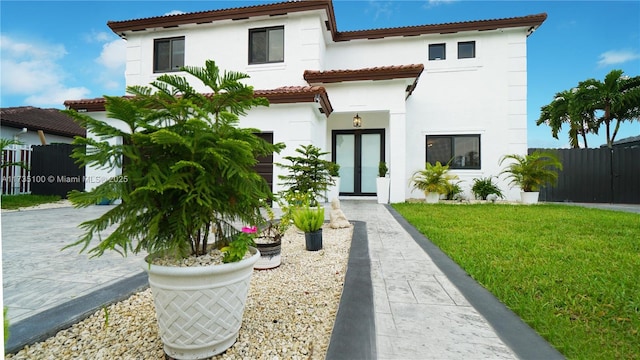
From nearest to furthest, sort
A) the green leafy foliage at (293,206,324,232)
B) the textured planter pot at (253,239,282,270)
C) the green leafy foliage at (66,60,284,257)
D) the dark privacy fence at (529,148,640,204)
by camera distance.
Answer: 1. the green leafy foliage at (66,60,284,257)
2. the textured planter pot at (253,239,282,270)
3. the green leafy foliage at (293,206,324,232)
4. the dark privacy fence at (529,148,640,204)

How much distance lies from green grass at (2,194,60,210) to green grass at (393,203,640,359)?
10847 mm

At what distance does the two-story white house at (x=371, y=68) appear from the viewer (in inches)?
360

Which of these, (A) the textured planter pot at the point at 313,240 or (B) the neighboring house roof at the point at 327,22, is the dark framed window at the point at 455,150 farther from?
(A) the textured planter pot at the point at 313,240

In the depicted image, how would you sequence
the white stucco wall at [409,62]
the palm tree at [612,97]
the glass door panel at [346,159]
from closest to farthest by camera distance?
the white stucco wall at [409,62]
the glass door panel at [346,159]
the palm tree at [612,97]

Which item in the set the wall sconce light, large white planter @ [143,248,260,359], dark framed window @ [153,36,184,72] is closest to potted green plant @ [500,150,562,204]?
the wall sconce light

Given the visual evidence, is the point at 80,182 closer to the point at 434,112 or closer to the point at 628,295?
the point at 434,112

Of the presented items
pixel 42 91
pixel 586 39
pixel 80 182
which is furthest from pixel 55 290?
pixel 586 39

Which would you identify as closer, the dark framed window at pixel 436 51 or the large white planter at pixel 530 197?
the large white planter at pixel 530 197

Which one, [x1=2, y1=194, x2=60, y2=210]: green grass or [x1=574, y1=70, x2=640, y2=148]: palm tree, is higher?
[x1=574, y1=70, x2=640, y2=148]: palm tree

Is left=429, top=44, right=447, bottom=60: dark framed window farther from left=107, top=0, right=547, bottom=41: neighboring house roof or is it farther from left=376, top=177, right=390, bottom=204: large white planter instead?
left=376, top=177, right=390, bottom=204: large white planter

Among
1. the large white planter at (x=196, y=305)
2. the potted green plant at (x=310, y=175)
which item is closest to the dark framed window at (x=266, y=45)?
the potted green plant at (x=310, y=175)

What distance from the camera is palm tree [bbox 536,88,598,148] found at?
13.6m

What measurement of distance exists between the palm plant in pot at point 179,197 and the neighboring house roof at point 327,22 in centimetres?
869

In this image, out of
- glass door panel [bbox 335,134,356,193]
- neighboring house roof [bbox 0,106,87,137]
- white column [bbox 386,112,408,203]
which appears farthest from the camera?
neighboring house roof [bbox 0,106,87,137]
